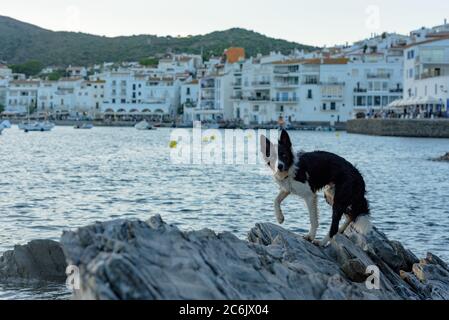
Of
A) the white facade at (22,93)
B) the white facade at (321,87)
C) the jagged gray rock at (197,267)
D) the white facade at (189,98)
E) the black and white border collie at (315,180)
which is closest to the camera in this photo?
the jagged gray rock at (197,267)

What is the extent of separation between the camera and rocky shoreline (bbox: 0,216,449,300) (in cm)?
620

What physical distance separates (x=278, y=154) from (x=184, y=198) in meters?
16.6

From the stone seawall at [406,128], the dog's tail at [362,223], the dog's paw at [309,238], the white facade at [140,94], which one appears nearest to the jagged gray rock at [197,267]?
the dog's paw at [309,238]

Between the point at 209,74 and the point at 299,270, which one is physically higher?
the point at 209,74

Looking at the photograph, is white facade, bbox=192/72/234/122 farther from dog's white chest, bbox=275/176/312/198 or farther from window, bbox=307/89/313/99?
dog's white chest, bbox=275/176/312/198

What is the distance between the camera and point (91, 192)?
27703 mm

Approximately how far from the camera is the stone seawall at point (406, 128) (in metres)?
78.8

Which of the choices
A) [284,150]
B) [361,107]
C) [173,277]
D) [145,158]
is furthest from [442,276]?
[361,107]

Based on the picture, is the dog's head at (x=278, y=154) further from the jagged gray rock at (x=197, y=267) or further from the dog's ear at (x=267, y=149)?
the jagged gray rock at (x=197, y=267)

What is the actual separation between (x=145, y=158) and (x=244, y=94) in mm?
72489

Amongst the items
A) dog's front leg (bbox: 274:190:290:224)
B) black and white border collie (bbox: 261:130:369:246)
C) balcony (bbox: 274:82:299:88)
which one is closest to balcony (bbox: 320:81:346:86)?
balcony (bbox: 274:82:299:88)
